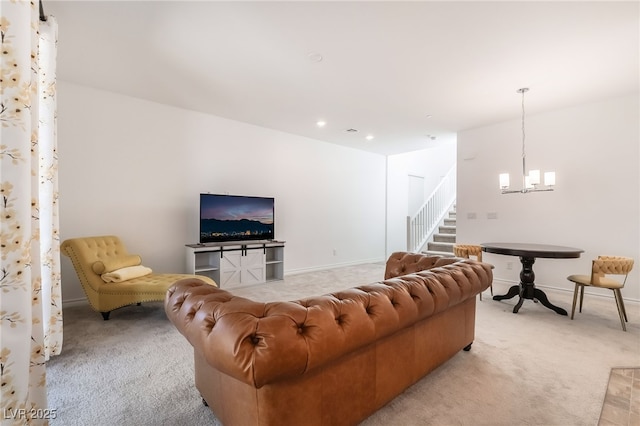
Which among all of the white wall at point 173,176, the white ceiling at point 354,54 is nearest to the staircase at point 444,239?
the white wall at point 173,176

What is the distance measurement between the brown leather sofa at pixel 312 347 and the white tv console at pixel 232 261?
2.80 meters

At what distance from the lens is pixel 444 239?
6855 millimetres

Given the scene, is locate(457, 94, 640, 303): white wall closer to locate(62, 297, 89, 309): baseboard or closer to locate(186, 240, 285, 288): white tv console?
locate(186, 240, 285, 288): white tv console

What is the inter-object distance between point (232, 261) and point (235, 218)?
0.69 m

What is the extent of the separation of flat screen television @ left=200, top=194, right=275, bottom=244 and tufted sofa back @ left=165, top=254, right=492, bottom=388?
2.91 m

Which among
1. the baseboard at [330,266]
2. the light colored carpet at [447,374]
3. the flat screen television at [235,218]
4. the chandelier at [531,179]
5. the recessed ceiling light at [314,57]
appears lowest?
the light colored carpet at [447,374]

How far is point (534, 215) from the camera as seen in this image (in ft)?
15.6

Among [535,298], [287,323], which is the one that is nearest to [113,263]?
[287,323]

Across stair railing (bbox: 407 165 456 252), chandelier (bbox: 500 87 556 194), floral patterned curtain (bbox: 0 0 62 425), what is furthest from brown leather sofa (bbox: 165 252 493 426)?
stair railing (bbox: 407 165 456 252)

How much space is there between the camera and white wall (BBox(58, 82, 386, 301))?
3.77 meters

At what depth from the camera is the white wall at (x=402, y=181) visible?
7.78 metres

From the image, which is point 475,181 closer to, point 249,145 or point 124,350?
point 249,145

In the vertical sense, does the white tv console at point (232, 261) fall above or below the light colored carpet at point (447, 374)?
above

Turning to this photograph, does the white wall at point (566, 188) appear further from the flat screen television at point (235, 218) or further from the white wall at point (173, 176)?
the flat screen television at point (235, 218)
